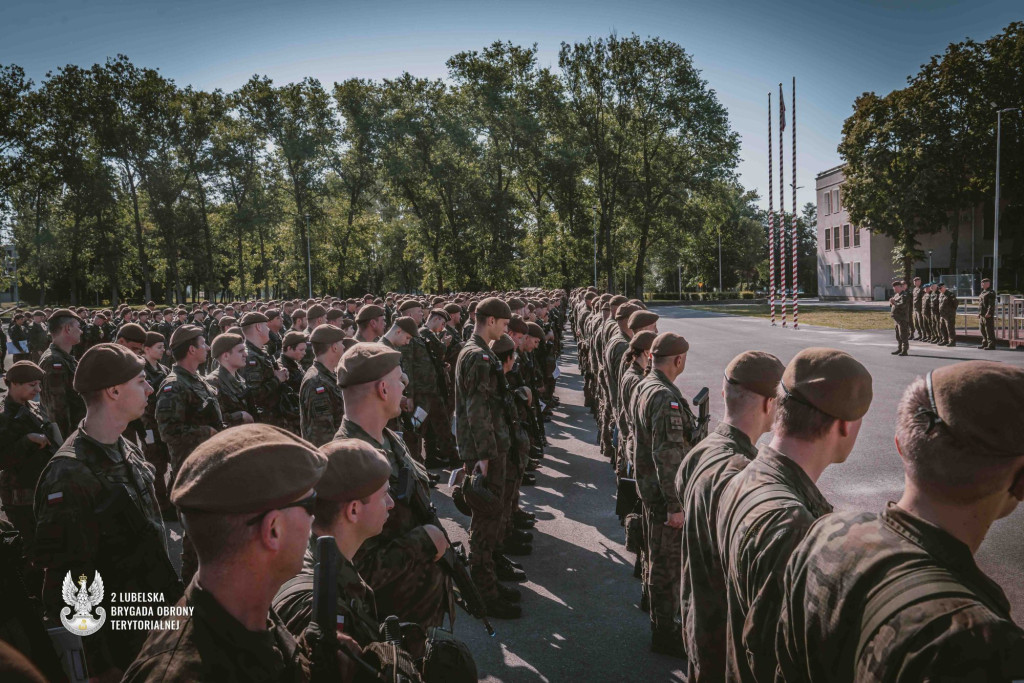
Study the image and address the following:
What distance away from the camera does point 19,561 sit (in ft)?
9.28

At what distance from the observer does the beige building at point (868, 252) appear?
54.3 meters

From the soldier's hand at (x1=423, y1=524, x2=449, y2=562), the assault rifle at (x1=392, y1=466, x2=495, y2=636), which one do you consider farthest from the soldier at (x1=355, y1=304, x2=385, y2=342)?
the soldier's hand at (x1=423, y1=524, x2=449, y2=562)

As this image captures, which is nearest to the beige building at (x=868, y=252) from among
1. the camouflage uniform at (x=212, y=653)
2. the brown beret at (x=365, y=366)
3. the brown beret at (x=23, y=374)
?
the brown beret at (x=365, y=366)

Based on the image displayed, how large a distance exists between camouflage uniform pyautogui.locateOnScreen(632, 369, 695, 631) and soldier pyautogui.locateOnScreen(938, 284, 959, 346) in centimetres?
2149

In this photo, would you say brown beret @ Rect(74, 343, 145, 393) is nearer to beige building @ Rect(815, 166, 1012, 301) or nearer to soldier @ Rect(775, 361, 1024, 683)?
soldier @ Rect(775, 361, 1024, 683)

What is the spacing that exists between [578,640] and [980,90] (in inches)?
2201

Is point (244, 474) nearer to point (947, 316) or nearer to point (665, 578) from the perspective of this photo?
point (665, 578)

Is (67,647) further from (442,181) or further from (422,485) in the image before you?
(442,181)

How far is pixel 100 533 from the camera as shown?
3.23 m

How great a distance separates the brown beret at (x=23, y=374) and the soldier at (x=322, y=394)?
7.68 feet

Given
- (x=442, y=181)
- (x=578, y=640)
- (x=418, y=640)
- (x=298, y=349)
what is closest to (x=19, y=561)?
(x=418, y=640)

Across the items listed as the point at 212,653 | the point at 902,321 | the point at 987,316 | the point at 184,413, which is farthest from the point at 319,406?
the point at 987,316

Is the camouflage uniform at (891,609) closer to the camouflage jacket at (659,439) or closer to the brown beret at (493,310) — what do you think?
the camouflage jacket at (659,439)

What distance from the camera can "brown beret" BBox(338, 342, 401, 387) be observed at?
3.46m
